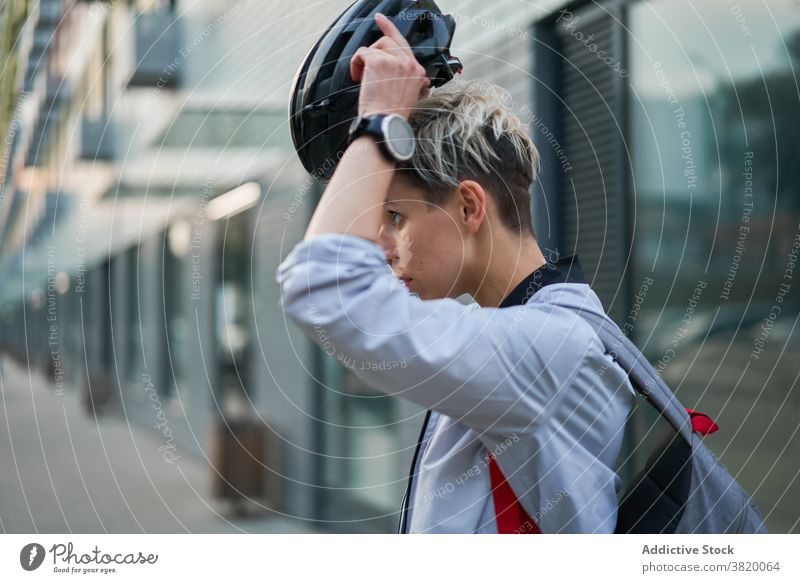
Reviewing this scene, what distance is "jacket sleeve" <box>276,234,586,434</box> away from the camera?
3.24 feet

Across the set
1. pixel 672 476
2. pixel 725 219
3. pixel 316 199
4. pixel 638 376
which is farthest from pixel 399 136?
pixel 316 199

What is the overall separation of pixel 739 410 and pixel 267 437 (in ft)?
11.3

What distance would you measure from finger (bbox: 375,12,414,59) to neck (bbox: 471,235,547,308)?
0.29 m

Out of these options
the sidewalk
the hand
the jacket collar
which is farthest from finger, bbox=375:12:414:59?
the sidewalk

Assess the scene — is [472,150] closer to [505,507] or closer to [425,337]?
[425,337]

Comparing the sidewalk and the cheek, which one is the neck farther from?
the sidewalk

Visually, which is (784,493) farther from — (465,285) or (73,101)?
(73,101)

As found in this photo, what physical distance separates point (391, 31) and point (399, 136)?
0.68 ft

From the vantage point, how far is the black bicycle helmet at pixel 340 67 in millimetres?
1219

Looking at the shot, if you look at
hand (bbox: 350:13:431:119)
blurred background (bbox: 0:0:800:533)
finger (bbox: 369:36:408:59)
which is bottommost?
blurred background (bbox: 0:0:800:533)

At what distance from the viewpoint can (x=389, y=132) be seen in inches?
41.4

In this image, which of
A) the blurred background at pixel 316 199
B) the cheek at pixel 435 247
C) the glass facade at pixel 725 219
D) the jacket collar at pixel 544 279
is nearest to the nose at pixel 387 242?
the cheek at pixel 435 247

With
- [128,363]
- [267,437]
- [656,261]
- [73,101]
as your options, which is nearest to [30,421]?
[128,363]

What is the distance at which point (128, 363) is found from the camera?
10828mm
